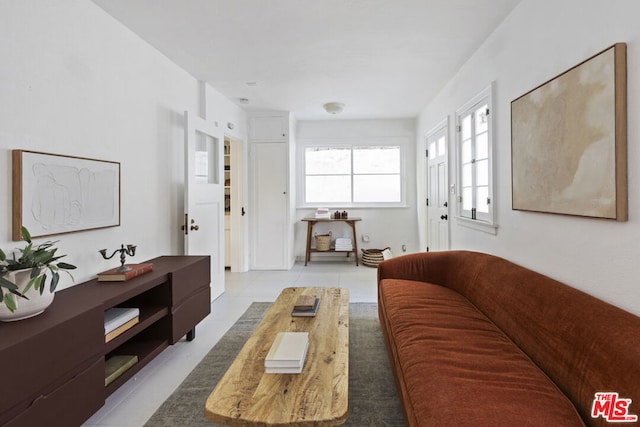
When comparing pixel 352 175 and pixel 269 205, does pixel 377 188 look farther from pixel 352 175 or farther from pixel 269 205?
pixel 269 205

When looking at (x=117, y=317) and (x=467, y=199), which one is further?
(x=467, y=199)

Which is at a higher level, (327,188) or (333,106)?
(333,106)

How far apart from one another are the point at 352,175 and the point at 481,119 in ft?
10.2

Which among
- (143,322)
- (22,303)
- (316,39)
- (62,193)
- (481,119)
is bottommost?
(143,322)

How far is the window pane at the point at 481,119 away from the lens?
284 cm

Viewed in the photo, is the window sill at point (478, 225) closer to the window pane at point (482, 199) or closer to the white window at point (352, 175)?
the window pane at point (482, 199)

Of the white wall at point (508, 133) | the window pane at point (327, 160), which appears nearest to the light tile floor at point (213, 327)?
the window pane at point (327, 160)

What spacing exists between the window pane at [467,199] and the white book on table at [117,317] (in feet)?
9.73

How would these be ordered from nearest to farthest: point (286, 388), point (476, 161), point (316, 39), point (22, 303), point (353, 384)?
point (286, 388) → point (22, 303) → point (353, 384) → point (316, 39) → point (476, 161)

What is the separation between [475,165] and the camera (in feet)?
10.2

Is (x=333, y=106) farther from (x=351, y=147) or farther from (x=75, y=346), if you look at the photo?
(x=75, y=346)

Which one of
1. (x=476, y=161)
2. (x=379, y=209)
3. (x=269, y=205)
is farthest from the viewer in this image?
(x=379, y=209)

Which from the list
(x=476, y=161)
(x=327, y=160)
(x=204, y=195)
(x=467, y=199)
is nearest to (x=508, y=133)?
(x=476, y=161)

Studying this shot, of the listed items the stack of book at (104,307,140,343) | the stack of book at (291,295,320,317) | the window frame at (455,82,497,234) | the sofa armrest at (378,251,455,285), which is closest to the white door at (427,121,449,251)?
the window frame at (455,82,497,234)
